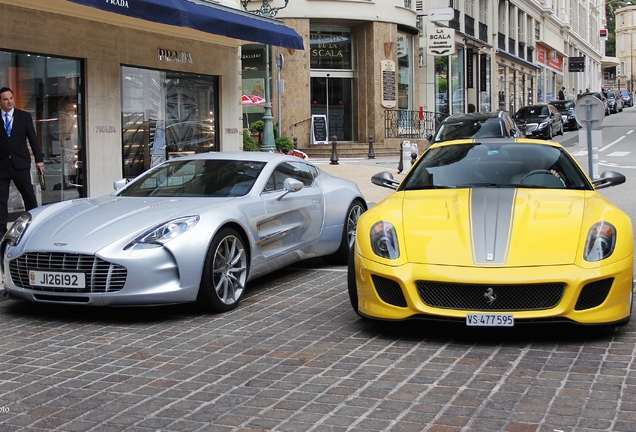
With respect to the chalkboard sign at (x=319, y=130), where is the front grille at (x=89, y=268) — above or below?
below

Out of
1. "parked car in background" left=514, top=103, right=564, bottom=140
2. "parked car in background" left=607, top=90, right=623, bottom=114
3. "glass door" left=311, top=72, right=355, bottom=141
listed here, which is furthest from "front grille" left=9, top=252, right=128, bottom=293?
"parked car in background" left=607, top=90, right=623, bottom=114

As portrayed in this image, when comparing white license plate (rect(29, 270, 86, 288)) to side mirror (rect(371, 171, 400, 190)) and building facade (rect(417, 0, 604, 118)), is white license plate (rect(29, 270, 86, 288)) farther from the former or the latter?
building facade (rect(417, 0, 604, 118))

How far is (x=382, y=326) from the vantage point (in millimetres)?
6180

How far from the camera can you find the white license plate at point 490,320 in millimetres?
5352

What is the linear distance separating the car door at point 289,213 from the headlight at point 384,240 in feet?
5.78

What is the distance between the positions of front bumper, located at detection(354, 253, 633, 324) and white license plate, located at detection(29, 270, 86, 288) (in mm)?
2227

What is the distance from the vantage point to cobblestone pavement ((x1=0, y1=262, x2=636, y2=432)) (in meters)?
4.13

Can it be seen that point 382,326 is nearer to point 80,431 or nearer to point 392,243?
point 392,243

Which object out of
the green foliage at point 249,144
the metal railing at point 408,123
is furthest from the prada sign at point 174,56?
the metal railing at point 408,123

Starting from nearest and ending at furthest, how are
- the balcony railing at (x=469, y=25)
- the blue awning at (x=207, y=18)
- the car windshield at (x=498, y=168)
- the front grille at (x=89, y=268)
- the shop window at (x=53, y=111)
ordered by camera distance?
the front grille at (x=89, y=268)
the car windshield at (x=498, y=168)
the blue awning at (x=207, y=18)
the shop window at (x=53, y=111)
the balcony railing at (x=469, y=25)

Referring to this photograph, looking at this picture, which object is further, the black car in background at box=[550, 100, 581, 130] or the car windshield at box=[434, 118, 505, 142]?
the black car in background at box=[550, 100, 581, 130]

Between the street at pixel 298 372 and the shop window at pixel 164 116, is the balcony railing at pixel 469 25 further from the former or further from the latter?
the street at pixel 298 372

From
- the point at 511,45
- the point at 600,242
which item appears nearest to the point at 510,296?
the point at 600,242

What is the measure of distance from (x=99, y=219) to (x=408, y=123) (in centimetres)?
2919
